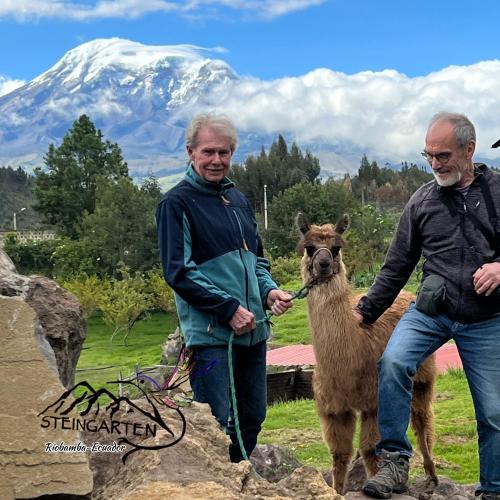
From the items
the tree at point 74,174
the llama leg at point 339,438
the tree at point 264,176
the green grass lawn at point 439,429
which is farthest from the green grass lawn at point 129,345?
the tree at point 264,176

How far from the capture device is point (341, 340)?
5.17 meters

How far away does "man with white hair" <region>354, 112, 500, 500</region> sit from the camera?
4.08 meters

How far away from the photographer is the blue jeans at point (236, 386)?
4.11 metres

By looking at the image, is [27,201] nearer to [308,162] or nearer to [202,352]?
[308,162]

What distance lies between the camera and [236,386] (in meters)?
4.34

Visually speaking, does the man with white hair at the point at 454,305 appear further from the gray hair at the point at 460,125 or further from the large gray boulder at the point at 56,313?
the large gray boulder at the point at 56,313

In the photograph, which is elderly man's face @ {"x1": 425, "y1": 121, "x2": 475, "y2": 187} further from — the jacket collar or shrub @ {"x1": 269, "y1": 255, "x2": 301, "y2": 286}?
shrub @ {"x1": 269, "y1": 255, "x2": 301, "y2": 286}

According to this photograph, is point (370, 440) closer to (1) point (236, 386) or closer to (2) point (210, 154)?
(1) point (236, 386)

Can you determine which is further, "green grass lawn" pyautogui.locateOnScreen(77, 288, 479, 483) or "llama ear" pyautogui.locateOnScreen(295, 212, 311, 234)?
"green grass lawn" pyautogui.locateOnScreen(77, 288, 479, 483)

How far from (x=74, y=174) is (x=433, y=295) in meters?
47.9

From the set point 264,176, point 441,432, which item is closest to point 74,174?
point 264,176

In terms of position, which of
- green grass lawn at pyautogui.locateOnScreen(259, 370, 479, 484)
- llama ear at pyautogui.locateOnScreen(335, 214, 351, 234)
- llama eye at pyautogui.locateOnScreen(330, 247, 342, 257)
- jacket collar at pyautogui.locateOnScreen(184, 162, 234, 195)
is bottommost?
green grass lawn at pyautogui.locateOnScreen(259, 370, 479, 484)

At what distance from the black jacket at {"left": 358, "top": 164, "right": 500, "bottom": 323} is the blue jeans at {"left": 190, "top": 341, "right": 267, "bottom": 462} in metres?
1.09

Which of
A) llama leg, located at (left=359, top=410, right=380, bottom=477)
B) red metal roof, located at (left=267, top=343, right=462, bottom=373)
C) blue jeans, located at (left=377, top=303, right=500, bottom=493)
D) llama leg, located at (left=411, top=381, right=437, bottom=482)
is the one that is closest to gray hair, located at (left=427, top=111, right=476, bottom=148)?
→ blue jeans, located at (left=377, top=303, right=500, bottom=493)
